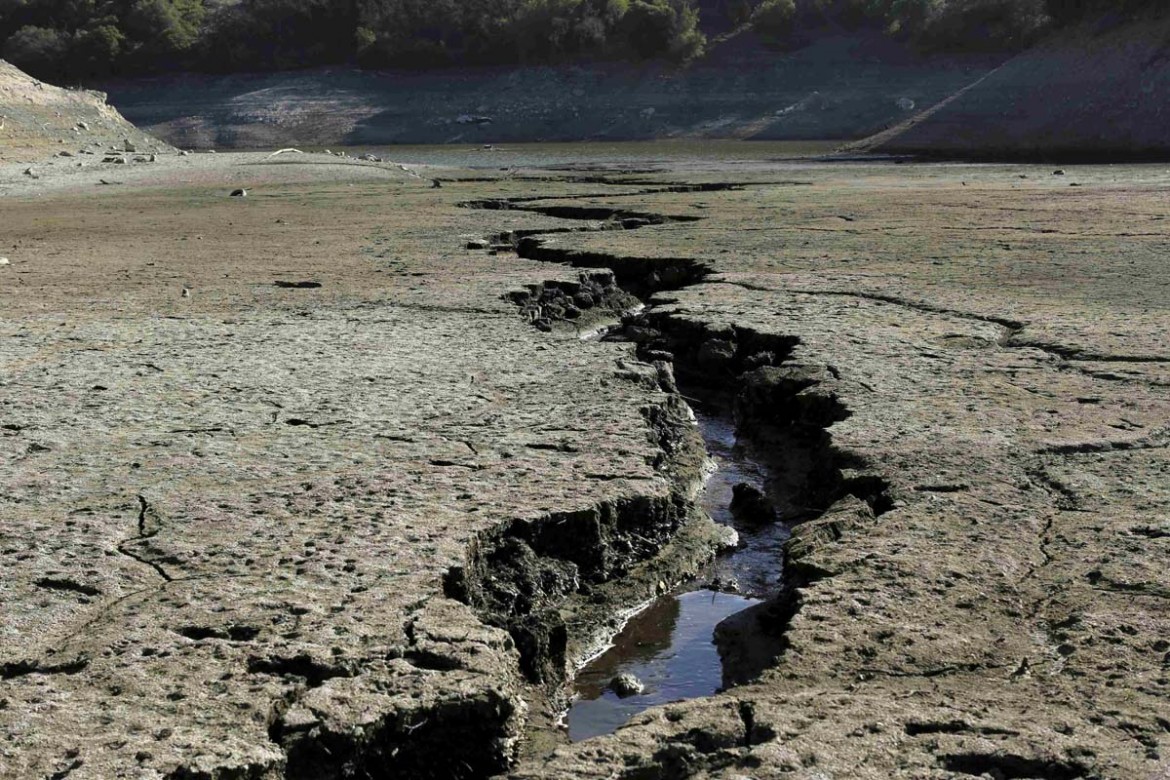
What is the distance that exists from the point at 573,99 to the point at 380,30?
12.1 metres

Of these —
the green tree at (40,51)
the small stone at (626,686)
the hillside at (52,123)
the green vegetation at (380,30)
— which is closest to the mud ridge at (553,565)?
the small stone at (626,686)

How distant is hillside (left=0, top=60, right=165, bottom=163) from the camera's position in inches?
939

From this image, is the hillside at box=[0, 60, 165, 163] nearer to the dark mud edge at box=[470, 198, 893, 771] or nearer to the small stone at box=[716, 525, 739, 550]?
the dark mud edge at box=[470, 198, 893, 771]

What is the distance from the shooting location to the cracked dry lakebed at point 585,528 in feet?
7.21

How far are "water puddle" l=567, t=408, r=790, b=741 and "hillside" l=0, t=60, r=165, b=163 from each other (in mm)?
20450

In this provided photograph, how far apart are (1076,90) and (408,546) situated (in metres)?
27.4

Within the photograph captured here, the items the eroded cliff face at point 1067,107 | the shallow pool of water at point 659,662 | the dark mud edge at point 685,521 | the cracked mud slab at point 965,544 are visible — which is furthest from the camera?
the eroded cliff face at point 1067,107

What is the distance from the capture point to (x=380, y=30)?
193 feet

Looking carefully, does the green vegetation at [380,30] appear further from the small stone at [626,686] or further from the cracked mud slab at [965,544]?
the small stone at [626,686]

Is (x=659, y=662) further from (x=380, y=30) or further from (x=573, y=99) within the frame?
(x=380, y=30)

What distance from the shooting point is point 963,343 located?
5344 mm

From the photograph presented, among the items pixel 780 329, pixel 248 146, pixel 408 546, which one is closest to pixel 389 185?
pixel 780 329

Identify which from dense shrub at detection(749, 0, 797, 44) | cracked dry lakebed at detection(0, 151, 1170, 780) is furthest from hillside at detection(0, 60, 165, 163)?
dense shrub at detection(749, 0, 797, 44)

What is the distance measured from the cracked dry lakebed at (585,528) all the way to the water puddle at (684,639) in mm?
11
